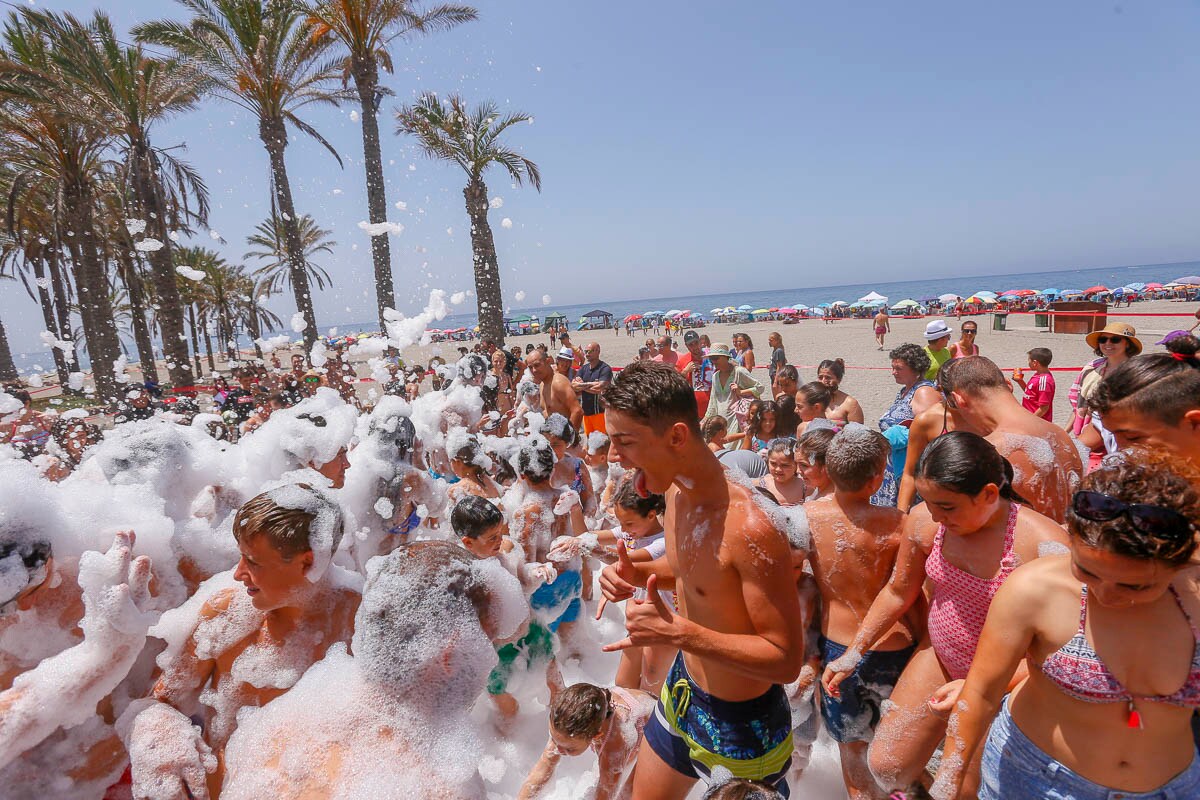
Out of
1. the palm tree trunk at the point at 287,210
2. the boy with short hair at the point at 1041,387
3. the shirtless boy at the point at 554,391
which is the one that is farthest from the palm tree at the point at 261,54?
the boy with short hair at the point at 1041,387

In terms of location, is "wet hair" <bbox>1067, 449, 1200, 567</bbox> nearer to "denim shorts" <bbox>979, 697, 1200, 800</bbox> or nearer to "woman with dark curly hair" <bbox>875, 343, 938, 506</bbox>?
"denim shorts" <bbox>979, 697, 1200, 800</bbox>

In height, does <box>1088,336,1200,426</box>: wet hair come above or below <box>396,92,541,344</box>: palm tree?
below

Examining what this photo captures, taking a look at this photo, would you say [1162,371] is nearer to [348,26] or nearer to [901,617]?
[901,617]

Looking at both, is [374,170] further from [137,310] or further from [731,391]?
[137,310]

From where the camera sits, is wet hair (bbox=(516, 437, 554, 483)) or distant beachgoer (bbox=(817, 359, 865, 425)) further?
distant beachgoer (bbox=(817, 359, 865, 425))

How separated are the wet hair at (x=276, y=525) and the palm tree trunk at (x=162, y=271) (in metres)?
12.5

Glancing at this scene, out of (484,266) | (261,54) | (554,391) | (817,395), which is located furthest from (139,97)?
(817,395)

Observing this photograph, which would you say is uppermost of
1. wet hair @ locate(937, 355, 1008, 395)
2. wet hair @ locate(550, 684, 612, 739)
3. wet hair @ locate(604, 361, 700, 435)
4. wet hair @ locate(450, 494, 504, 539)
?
wet hair @ locate(604, 361, 700, 435)

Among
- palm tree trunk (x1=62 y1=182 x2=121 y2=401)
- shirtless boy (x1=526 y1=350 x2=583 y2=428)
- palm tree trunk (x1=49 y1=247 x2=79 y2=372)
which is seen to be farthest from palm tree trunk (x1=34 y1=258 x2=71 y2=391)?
shirtless boy (x1=526 y1=350 x2=583 y2=428)

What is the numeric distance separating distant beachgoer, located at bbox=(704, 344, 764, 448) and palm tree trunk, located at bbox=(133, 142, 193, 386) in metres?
11.6

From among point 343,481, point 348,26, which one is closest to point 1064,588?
point 343,481

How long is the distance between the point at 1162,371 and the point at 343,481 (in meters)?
4.39

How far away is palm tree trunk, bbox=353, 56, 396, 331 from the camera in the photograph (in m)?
11.3

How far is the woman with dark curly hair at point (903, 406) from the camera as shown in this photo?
12.5 feet
